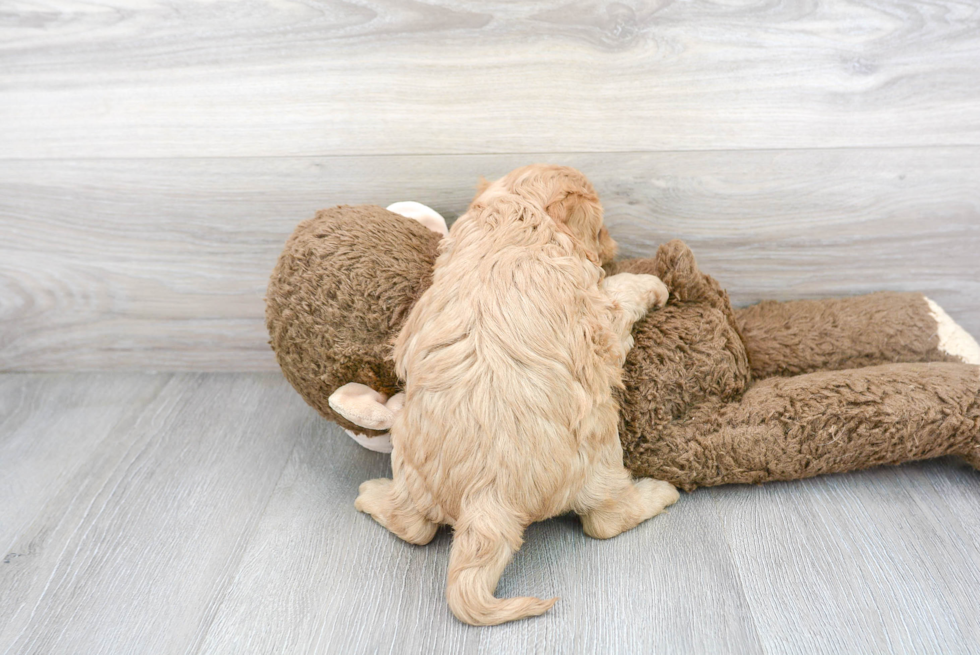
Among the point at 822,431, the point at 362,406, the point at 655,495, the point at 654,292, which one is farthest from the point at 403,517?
the point at 822,431

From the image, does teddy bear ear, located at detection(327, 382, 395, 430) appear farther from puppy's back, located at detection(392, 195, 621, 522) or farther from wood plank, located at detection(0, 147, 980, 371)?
wood plank, located at detection(0, 147, 980, 371)

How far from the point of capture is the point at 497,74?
3.83 ft

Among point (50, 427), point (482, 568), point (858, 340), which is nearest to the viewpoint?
point (482, 568)

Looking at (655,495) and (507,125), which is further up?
(507,125)

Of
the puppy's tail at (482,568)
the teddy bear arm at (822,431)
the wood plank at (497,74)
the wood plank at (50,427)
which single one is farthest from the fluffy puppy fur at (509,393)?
the wood plank at (50,427)

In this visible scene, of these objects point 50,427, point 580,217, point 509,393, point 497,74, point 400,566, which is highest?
point 497,74

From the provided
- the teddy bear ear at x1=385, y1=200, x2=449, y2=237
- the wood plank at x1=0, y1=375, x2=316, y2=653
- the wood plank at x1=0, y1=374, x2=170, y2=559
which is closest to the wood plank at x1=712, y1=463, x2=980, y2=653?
the teddy bear ear at x1=385, y1=200, x2=449, y2=237

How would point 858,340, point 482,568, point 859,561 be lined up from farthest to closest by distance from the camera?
1. point 858,340
2. point 859,561
3. point 482,568

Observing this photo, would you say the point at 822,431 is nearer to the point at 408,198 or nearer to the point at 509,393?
the point at 509,393

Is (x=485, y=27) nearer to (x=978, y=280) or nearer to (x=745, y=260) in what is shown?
(x=745, y=260)

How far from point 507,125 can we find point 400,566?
0.76 meters

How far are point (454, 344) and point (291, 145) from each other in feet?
1.95

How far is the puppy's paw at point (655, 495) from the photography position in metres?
1.03

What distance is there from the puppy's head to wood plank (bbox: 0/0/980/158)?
20 cm
